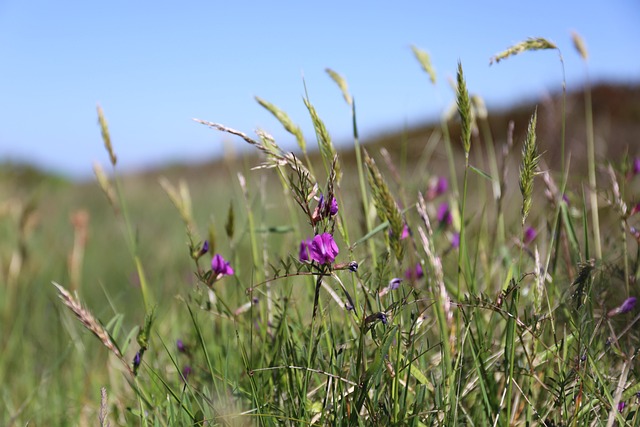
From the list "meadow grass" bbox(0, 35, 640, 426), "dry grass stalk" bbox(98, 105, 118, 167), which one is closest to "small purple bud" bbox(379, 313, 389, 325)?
"meadow grass" bbox(0, 35, 640, 426)

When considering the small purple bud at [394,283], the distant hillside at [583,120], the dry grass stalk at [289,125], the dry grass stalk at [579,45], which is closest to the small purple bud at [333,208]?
the small purple bud at [394,283]

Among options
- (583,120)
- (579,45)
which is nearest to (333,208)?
(579,45)

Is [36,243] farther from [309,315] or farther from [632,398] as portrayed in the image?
[632,398]

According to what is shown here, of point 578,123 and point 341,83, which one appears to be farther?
point 578,123

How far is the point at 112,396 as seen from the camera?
5.44 feet

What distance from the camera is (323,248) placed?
90cm

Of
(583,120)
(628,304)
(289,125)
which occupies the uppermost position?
(289,125)

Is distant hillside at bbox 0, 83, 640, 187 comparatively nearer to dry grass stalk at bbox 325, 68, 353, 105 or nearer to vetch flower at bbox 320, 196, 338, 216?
dry grass stalk at bbox 325, 68, 353, 105

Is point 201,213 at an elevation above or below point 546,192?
below

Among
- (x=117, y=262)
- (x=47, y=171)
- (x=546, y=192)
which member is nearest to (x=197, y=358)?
(x=546, y=192)

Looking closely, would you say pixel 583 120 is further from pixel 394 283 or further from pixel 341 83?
pixel 394 283

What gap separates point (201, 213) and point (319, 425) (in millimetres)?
5241

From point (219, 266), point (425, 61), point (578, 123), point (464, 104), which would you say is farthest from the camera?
point (578, 123)

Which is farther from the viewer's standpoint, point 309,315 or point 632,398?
point 309,315
